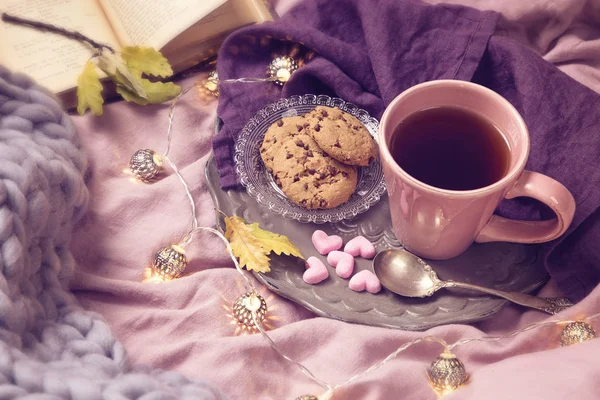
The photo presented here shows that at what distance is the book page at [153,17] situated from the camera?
40.1 inches

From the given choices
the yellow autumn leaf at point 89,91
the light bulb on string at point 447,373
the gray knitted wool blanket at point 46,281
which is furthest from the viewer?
the yellow autumn leaf at point 89,91

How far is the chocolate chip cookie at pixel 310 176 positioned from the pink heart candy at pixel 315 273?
88 mm

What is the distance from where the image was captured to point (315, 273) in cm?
83

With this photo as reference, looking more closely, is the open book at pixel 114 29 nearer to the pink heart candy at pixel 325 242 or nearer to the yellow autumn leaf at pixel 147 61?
the yellow autumn leaf at pixel 147 61

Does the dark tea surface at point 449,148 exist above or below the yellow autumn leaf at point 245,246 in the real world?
above

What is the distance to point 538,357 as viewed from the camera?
2.38 feet

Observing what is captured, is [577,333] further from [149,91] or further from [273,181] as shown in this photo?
[149,91]

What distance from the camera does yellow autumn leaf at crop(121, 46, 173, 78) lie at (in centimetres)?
102

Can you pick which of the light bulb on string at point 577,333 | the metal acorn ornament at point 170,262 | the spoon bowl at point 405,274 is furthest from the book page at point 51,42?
the light bulb on string at point 577,333

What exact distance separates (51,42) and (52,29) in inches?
1.0

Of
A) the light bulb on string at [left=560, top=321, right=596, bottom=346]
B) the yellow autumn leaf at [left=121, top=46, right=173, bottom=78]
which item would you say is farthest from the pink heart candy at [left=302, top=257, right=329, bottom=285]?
the yellow autumn leaf at [left=121, top=46, right=173, bottom=78]

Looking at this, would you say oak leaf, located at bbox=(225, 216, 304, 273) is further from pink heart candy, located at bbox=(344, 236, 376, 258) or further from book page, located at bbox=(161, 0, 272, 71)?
book page, located at bbox=(161, 0, 272, 71)

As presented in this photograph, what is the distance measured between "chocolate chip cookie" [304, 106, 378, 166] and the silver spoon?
15 centimetres

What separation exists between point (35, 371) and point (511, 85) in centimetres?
80
